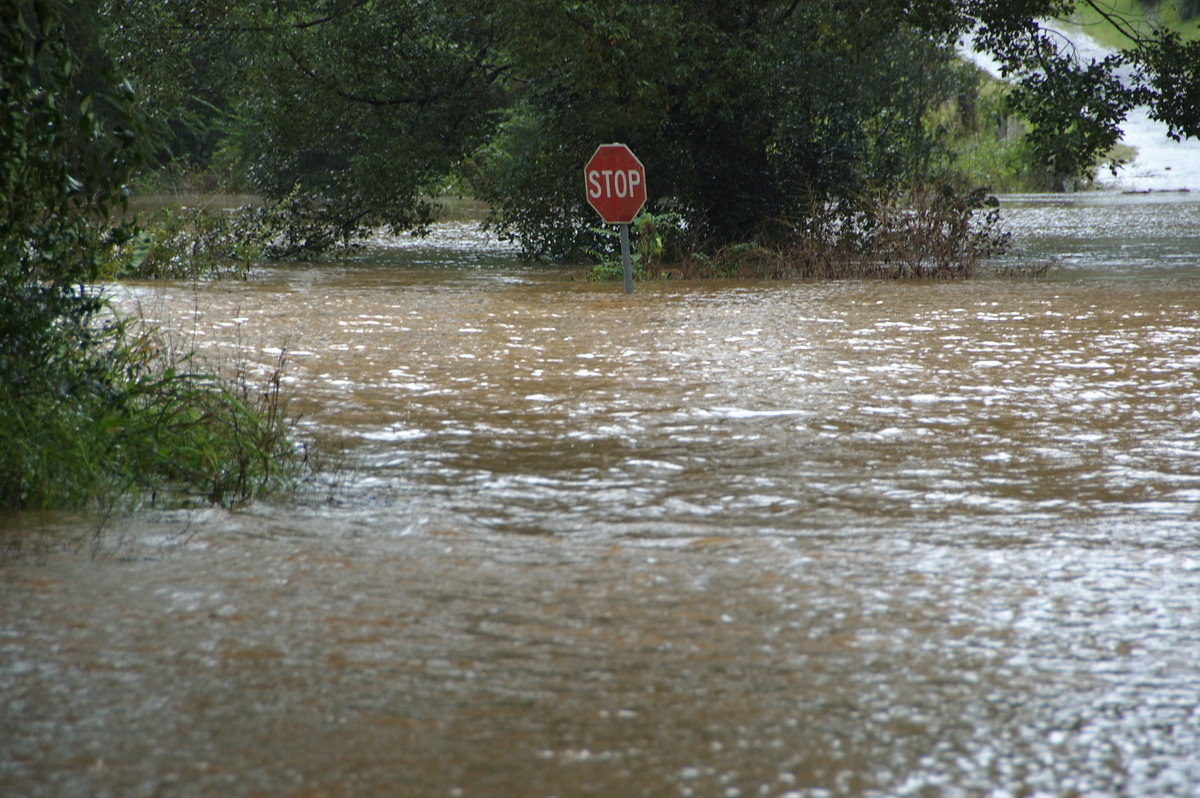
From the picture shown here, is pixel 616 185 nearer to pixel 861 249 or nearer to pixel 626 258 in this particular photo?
pixel 626 258

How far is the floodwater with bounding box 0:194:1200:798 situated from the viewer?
333cm

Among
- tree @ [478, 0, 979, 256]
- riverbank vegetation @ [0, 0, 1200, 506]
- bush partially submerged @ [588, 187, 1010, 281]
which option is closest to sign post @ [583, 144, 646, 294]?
riverbank vegetation @ [0, 0, 1200, 506]

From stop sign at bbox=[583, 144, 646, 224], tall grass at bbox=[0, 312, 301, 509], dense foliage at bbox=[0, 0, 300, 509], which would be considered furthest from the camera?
stop sign at bbox=[583, 144, 646, 224]

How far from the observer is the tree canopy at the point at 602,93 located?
19.1m

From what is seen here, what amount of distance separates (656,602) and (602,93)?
614 inches

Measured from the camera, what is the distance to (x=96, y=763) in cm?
328

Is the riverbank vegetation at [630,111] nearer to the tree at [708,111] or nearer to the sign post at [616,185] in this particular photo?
the tree at [708,111]

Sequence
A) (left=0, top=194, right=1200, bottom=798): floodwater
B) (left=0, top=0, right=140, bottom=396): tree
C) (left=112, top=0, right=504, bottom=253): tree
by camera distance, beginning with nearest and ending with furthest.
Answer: (left=0, top=194, right=1200, bottom=798): floodwater → (left=0, top=0, right=140, bottom=396): tree → (left=112, top=0, right=504, bottom=253): tree

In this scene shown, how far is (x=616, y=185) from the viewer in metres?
15.6

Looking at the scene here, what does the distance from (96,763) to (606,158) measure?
1293 centimetres

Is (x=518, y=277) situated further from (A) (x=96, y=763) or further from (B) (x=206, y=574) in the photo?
(A) (x=96, y=763)

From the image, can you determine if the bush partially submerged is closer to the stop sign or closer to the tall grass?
the stop sign

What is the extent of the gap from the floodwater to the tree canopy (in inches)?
409

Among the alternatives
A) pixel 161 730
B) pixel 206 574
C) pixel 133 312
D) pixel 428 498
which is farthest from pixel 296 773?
pixel 133 312
